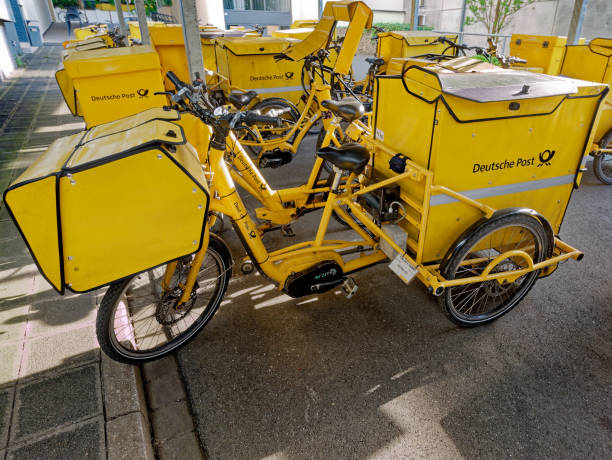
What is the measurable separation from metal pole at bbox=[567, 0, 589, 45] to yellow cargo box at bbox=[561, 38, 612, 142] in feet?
1.54

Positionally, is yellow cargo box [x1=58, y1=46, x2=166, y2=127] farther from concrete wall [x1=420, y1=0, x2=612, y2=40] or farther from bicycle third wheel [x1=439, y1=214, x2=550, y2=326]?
concrete wall [x1=420, y1=0, x2=612, y2=40]

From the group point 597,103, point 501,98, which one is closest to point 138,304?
point 501,98

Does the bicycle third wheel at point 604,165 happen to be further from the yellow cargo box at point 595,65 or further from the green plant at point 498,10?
the green plant at point 498,10

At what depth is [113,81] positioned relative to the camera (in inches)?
159

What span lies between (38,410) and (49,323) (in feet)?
2.49

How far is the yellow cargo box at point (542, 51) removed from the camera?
5.80 meters

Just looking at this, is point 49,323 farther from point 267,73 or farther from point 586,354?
point 267,73

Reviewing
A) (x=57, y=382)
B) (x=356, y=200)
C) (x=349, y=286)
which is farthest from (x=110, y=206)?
(x=356, y=200)

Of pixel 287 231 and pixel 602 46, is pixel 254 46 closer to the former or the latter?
pixel 287 231

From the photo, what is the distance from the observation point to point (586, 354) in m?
2.55

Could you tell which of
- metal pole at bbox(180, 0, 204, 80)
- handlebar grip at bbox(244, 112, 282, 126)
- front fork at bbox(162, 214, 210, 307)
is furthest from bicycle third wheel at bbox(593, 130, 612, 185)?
front fork at bbox(162, 214, 210, 307)

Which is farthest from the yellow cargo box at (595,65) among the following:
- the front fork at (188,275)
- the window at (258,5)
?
the window at (258,5)

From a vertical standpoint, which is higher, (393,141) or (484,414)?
(393,141)

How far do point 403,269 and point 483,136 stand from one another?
907 millimetres
